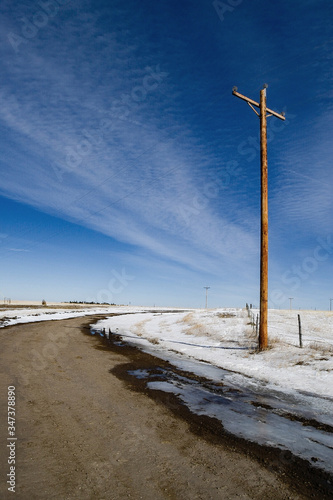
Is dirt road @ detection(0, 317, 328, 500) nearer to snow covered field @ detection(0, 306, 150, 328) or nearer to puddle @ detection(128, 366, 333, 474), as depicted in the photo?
puddle @ detection(128, 366, 333, 474)

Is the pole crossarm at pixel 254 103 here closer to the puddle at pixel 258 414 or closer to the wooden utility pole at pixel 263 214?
the wooden utility pole at pixel 263 214

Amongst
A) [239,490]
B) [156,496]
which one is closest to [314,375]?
[239,490]

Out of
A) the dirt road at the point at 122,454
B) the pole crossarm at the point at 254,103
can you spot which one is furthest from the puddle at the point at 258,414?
the pole crossarm at the point at 254,103

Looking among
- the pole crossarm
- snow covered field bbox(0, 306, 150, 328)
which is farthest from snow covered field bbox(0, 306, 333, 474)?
snow covered field bbox(0, 306, 150, 328)

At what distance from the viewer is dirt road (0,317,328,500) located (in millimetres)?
2990

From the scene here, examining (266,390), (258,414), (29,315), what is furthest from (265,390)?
(29,315)

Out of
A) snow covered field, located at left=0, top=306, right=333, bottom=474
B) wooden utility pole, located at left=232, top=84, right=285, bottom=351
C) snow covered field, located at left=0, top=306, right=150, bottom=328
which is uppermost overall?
wooden utility pole, located at left=232, top=84, right=285, bottom=351

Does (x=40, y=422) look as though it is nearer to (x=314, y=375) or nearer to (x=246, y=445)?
(x=246, y=445)

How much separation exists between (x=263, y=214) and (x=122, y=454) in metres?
10.7

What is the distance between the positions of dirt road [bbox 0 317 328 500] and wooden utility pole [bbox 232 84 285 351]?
7.11 m

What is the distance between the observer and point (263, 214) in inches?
487

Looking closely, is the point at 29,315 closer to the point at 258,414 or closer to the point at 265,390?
the point at 265,390

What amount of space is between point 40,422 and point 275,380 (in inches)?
246

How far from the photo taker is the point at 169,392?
21.8 feet
